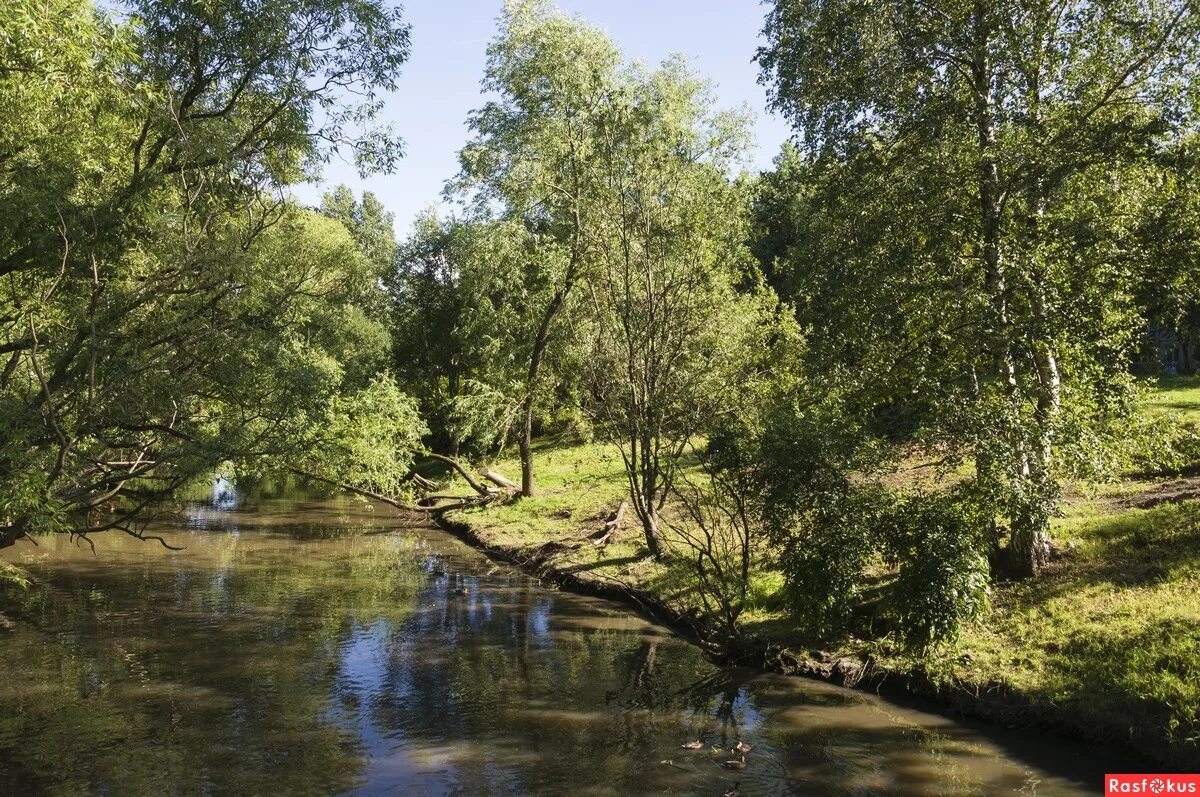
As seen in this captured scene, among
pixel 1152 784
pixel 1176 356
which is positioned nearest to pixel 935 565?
pixel 1152 784

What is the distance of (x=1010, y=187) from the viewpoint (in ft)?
51.6

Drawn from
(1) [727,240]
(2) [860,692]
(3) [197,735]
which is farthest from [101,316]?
(1) [727,240]

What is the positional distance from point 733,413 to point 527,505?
15769mm

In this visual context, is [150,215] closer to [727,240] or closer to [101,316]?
[101,316]

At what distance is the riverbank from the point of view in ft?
40.0

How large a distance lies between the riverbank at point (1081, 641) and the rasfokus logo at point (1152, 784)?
0.30 metres

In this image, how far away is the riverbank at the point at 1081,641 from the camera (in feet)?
40.0

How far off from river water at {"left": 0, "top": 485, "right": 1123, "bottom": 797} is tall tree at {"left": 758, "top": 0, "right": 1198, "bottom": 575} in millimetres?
4906

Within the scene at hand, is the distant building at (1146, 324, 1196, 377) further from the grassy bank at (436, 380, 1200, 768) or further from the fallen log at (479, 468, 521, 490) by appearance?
the fallen log at (479, 468, 521, 490)

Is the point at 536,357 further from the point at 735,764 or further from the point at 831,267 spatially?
the point at 735,764

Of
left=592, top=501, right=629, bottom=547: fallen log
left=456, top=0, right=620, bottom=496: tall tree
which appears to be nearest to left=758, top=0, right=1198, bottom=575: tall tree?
left=456, top=0, right=620, bottom=496: tall tree

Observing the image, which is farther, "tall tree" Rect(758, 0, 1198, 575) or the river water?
"tall tree" Rect(758, 0, 1198, 575)

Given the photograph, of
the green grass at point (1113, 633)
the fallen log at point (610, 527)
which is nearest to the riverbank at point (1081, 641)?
the green grass at point (1113, 633)

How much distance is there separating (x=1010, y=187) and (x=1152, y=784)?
989cm
